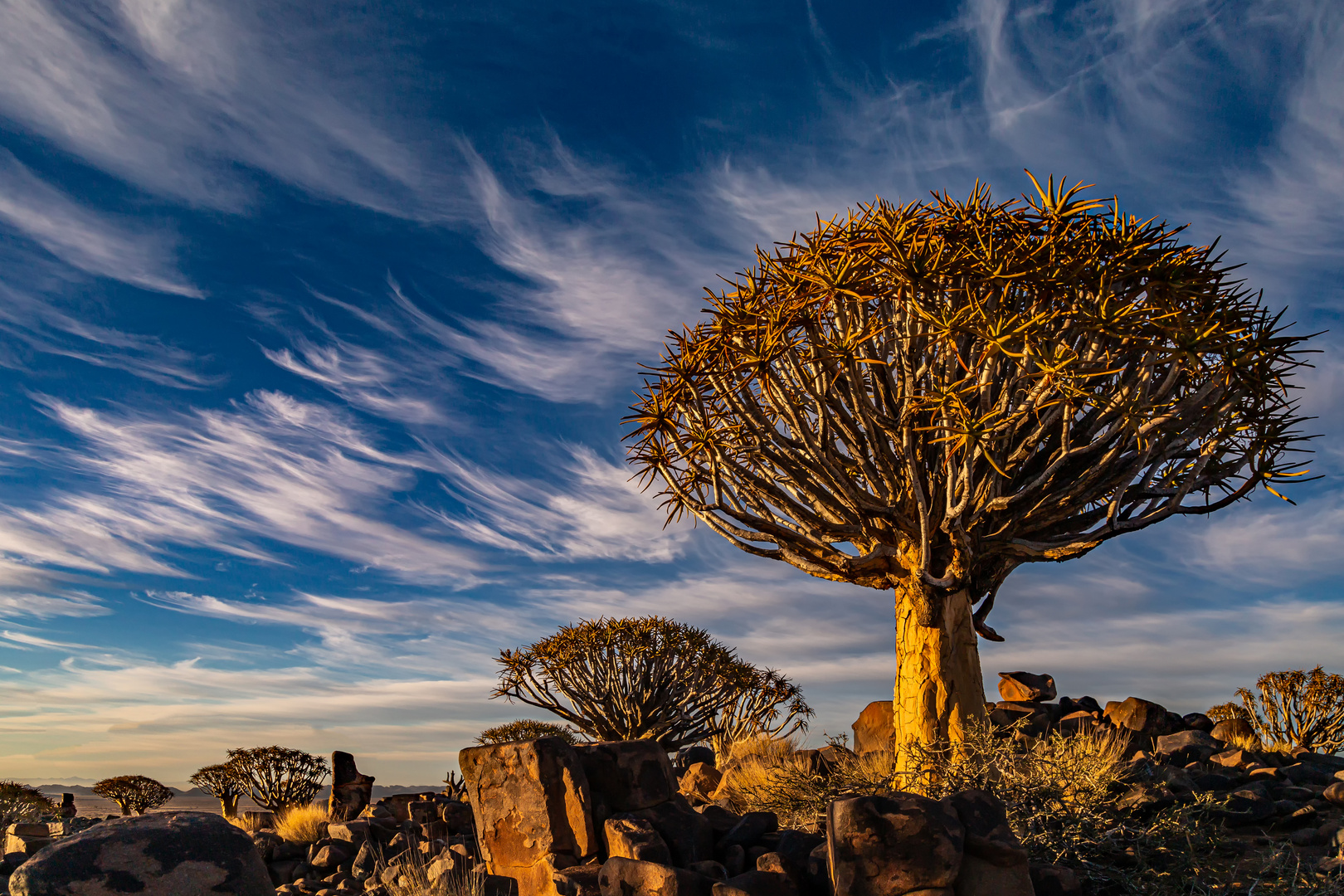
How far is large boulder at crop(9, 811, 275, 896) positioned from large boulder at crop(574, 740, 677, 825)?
2.74 meters

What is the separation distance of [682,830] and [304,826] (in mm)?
6770

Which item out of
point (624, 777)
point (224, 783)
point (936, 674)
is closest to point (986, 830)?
point (624, 777)

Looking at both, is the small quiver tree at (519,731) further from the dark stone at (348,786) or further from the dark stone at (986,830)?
the dark stone at (986,830)

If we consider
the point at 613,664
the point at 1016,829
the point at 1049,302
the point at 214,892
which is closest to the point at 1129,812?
the point at 1016,829

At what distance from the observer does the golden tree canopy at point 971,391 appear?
348 inches

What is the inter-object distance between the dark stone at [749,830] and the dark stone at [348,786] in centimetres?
875

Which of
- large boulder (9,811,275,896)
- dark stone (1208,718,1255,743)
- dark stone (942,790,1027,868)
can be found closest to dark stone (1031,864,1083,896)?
dark stone (942,790,1027,868)

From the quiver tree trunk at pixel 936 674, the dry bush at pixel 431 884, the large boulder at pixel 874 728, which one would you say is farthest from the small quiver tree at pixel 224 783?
the quiver tree trunk at pixel 936 674

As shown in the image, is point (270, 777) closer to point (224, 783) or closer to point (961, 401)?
point (224, 783)

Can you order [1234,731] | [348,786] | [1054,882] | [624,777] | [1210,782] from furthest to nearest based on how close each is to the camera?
[348,786] < [1234,731] < [1210,782] < [624,777] < [1054,882]

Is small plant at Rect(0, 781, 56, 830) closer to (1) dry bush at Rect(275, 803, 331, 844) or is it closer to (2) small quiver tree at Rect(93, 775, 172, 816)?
(2) small quiver tree at Rect(93, 775, 172, 816)

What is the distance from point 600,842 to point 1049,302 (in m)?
6.82

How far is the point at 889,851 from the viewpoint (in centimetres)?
576

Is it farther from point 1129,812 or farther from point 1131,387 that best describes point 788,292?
point 1129,812
